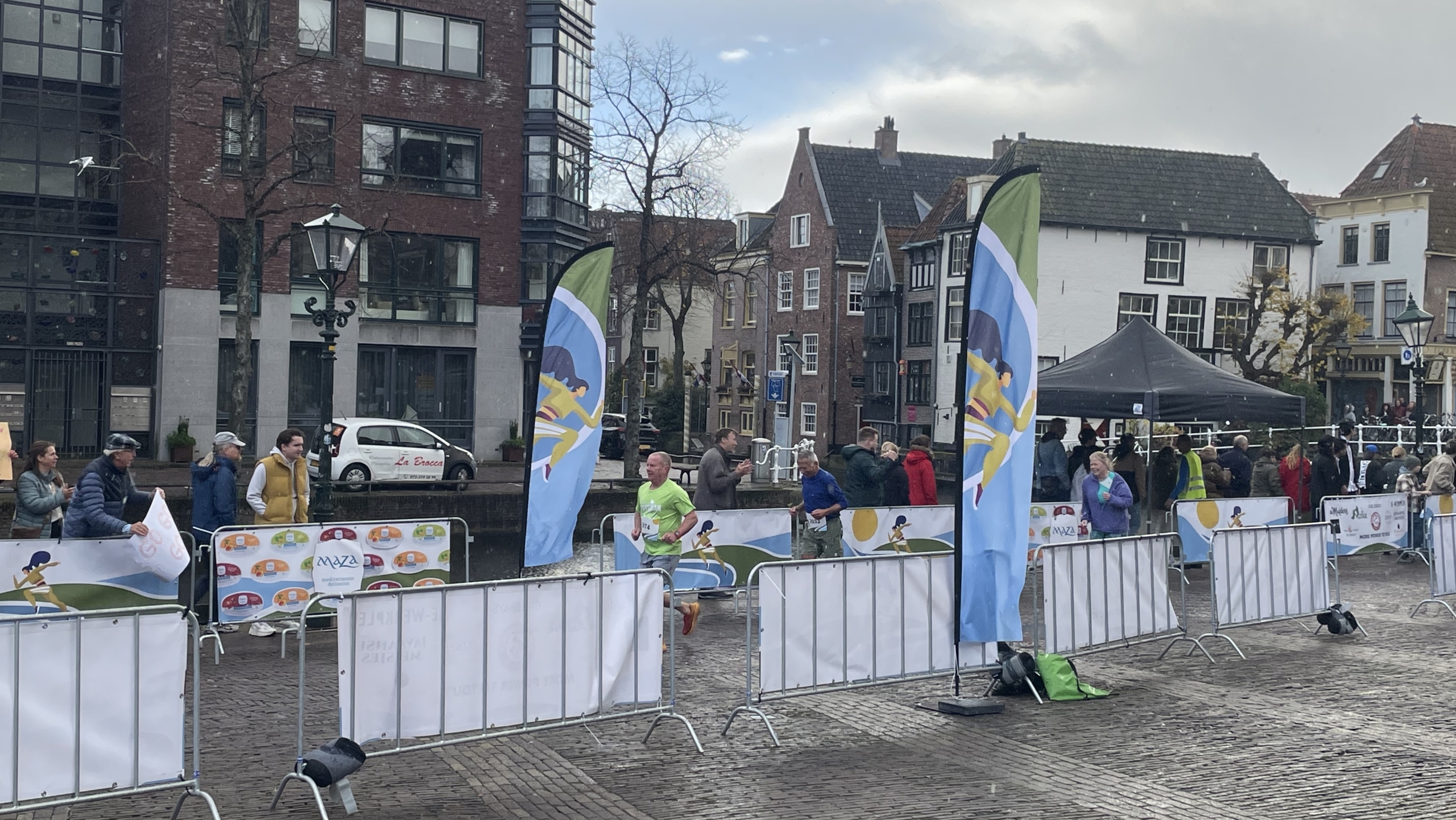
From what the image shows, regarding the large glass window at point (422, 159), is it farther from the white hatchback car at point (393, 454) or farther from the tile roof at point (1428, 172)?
the tile roof at point (1428, 172)

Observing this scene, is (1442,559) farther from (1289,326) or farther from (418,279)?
(1289,326)

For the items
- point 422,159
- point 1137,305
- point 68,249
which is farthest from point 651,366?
point 68,249

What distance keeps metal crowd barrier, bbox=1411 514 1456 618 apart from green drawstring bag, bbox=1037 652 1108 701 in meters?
6.33

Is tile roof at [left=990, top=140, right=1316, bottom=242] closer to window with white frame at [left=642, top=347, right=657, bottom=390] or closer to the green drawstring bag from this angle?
window with white frame at [left=642, top=347, right=657, bottom=390]

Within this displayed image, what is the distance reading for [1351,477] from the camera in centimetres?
2244

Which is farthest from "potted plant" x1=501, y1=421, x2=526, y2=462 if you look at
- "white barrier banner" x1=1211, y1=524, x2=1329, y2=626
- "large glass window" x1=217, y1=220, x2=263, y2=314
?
"white barrier banner" x1=1211, y1=524, x2=1329, y2=626

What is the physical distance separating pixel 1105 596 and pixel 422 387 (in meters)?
30.1

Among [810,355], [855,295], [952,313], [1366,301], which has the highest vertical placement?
[855,295]

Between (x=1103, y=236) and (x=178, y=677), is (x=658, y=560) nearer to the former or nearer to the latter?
(x=178, y=677)

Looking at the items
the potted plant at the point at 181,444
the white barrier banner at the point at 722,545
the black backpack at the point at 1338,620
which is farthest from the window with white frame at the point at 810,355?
the black backpack at the point at 1338,620

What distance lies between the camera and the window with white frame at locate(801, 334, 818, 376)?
212 ft

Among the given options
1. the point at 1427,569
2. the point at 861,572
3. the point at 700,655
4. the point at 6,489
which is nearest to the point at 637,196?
the point at 6,489

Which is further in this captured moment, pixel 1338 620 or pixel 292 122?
pixel 292 122

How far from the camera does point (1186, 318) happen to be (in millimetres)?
52625
